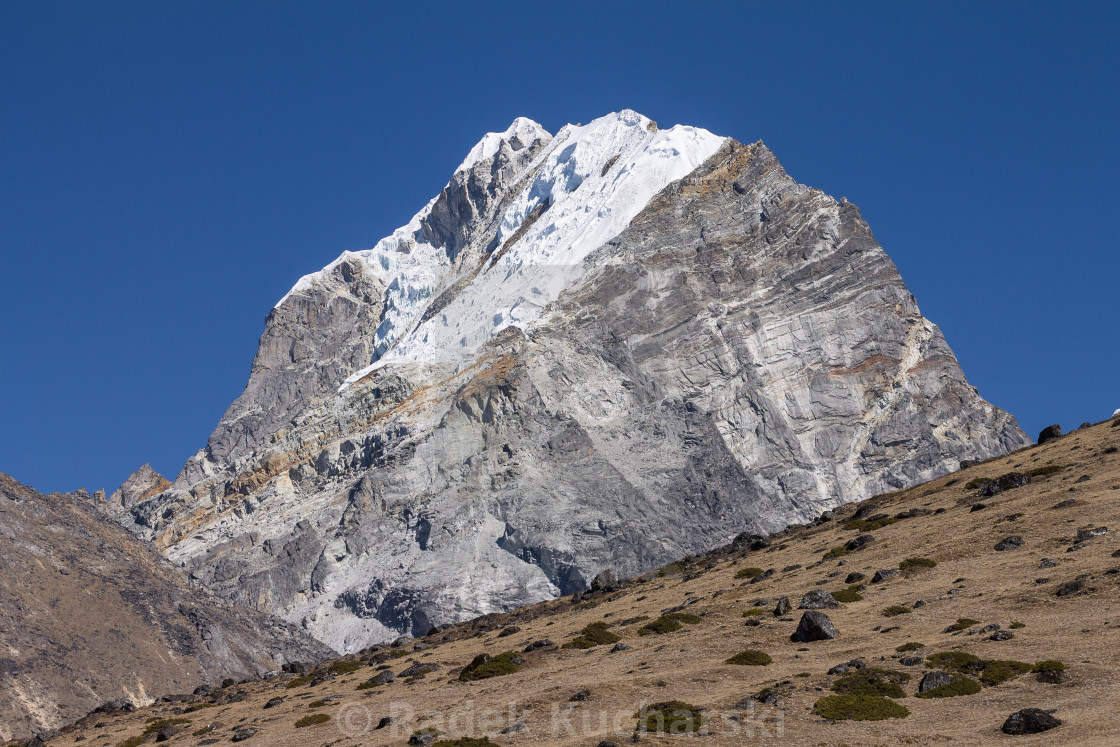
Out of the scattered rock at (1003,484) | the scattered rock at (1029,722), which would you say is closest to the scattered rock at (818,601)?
the scattered rock at (1003,484)

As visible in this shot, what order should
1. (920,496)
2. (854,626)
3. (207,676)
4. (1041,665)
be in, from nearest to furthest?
(1041,665)
(854,626)
(920,496)
(207,676)

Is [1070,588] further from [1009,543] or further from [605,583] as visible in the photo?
[605,583]

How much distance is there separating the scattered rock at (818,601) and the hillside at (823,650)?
0.75m

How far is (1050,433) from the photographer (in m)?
118

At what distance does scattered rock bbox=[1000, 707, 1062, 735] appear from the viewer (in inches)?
1770

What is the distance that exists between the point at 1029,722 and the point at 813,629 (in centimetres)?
2156

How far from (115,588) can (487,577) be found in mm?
61598

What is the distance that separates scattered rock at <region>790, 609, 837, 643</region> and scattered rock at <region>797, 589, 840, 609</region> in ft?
17.4

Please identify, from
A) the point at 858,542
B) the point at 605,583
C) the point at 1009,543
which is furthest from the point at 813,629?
the point at 605,583

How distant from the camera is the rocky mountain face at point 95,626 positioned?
129 metres

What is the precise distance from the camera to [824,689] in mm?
55625

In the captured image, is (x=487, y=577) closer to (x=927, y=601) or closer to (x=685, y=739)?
(x=927, y=601)

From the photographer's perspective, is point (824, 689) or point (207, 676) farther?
point (207, 676)

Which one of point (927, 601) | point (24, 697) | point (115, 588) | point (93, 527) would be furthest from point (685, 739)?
point (93, 527)
